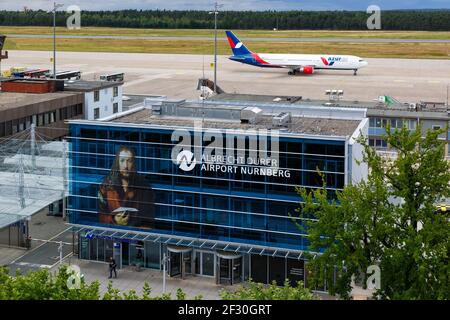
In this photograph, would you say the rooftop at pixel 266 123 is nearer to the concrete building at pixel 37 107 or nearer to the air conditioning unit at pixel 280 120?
the air conditioning unit at pixel 280 120

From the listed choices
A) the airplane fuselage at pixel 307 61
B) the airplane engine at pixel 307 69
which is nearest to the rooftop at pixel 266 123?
the airplane fuselage at pixel 307 61

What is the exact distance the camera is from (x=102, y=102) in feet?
263

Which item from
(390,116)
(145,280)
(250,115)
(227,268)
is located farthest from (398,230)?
(390,116)

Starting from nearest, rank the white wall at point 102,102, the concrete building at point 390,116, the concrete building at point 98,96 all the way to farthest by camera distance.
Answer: the white wall at point 102,102 → the concrete building at point 98,96 → the concrete building at point 390,116

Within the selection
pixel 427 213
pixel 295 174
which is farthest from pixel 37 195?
pixel 427 213

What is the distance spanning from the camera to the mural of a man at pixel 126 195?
48938 mm

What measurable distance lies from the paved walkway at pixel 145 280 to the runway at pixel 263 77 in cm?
7716

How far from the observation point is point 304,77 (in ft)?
539

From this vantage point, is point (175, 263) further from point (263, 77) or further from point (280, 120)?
point (263, 77)

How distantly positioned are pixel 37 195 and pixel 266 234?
18.4 m

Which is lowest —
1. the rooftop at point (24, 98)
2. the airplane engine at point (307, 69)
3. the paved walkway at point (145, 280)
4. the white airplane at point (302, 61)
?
the paved walkway at point (145, 280)

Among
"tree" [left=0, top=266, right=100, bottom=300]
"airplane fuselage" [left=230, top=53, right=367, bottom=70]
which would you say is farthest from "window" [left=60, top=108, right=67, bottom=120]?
"airplane fuselage" [left=230, top=53, right=367, bottom=70]

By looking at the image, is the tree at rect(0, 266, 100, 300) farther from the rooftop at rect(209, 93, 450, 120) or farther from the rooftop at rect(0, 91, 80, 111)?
the rooftop at rect(209, 93, 450, 120)

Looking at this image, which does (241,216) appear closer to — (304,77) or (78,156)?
(78,156)
